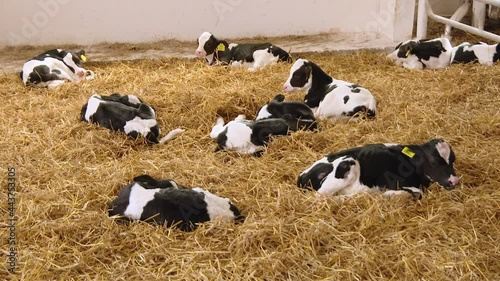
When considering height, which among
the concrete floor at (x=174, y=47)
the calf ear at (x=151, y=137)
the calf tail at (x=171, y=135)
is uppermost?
the calf ear at (x=151, y=137)

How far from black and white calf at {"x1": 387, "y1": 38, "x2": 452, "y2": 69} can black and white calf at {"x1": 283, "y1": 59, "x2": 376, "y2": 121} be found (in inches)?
77.8

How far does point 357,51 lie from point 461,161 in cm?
439

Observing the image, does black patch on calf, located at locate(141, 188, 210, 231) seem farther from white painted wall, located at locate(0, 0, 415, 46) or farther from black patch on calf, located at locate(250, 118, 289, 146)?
white painted wall, located at locate(0, 0, 415, 46)

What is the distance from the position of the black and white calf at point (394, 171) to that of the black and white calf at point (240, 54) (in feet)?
12.9

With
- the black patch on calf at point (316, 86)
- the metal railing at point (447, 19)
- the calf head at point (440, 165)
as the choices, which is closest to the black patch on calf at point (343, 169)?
the calf head at point (440, 165)

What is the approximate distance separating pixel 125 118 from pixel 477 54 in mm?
4607

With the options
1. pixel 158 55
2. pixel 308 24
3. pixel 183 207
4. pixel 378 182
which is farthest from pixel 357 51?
pixel 183 207

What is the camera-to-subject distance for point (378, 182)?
13.8ft

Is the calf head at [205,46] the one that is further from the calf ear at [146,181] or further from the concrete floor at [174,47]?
the calf ear at [146,181]

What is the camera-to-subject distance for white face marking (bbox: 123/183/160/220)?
389cm

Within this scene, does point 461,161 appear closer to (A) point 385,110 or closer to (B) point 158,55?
(A) point 385,110

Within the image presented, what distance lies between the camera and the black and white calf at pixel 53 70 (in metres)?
7.45

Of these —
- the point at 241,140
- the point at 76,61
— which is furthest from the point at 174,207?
the point at 76,61

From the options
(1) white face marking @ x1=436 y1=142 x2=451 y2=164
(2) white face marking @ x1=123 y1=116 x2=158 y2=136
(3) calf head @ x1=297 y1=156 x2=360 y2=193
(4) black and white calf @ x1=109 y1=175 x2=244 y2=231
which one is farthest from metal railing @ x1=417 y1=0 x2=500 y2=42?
(4) black and white calf @ x1=109 y1=175 x2=244 y2=231
